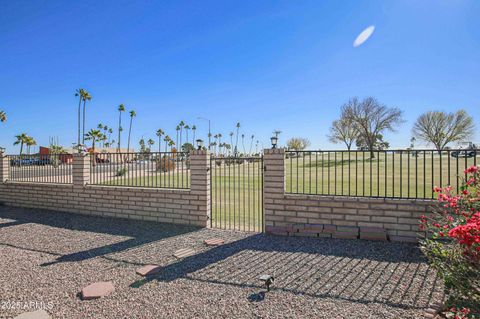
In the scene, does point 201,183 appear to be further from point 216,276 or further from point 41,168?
point 41,168

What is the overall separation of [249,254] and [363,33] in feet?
23.9

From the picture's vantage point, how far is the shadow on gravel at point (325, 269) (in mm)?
2893

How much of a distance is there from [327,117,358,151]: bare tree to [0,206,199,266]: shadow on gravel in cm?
3165

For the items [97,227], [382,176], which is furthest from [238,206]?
[382,176]

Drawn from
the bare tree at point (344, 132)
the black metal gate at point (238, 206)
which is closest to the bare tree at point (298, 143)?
the bare tree at point (344, 132)

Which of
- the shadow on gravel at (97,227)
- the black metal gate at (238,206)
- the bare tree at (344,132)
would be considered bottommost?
the shadow on gravel at (97,227)

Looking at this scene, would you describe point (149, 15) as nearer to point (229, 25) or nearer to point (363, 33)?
point (229, 25)

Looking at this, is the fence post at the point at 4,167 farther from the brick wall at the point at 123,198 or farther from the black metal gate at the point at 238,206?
the black metal gate at the point at 238,206

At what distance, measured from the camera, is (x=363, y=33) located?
7.67 metres

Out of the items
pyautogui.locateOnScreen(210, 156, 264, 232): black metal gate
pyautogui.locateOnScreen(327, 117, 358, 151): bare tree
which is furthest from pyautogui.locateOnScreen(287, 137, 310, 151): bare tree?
pyautogui.locateOnScreen(210, 156, 264, 232): black metal gate

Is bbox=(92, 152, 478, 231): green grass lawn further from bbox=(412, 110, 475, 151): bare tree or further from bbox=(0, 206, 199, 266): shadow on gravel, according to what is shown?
bbox=(412, 110, 475, 151): bare tree

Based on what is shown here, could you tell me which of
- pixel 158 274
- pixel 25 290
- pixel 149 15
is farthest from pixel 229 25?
pixel 25 290

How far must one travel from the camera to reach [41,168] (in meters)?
8.27

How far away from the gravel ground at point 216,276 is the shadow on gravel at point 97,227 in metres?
0.04
